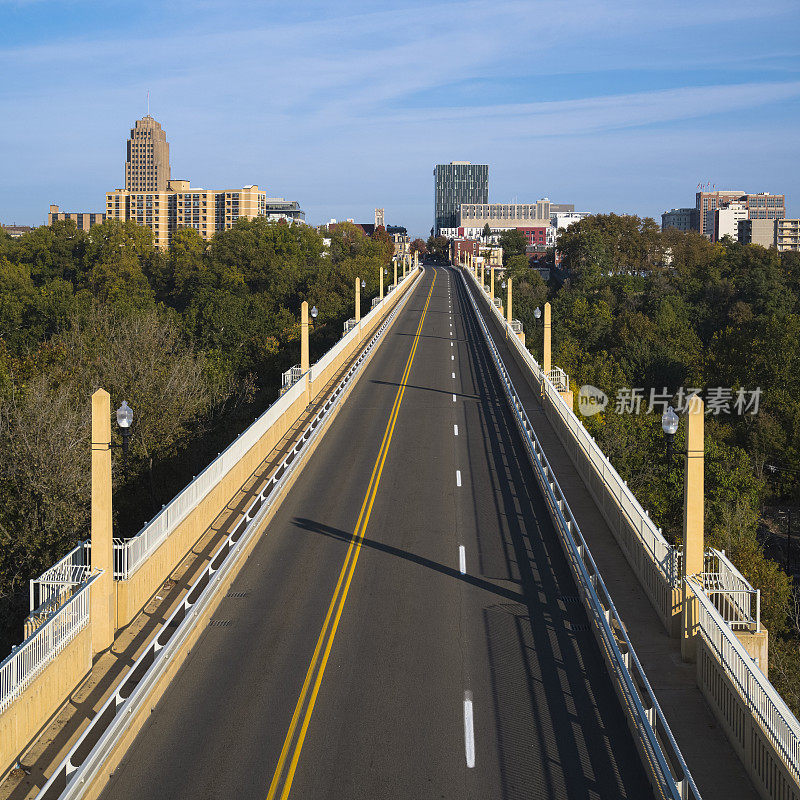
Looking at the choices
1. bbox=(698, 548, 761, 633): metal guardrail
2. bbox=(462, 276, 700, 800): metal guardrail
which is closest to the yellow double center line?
bbox=(462, 276, 700, 800): metal guardrail

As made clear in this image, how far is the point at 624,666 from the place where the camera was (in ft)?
39.3

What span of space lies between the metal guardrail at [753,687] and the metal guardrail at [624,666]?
963 mm

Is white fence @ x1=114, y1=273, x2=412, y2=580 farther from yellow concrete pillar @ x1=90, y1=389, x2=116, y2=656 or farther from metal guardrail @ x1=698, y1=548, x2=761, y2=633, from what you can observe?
metal guardrail @ x1=698, y1=548, x2=761, y2=633

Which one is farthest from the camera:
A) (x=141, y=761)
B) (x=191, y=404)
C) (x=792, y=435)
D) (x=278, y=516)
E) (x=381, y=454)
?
(x=792, y=435)

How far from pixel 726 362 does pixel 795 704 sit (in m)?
59.1

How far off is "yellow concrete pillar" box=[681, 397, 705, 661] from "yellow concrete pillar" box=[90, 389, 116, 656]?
8.33 m

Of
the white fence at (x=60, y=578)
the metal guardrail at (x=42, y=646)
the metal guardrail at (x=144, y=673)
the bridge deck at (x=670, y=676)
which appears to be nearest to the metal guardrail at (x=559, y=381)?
the bridge deck at (x=670, y=676)

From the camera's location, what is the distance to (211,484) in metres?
19.0

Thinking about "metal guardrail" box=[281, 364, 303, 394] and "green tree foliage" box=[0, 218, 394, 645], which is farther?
"metal guardrail" box=[281, 364, 303, 394]

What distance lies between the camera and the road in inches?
404

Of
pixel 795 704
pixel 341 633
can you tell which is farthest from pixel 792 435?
pixel 341 633

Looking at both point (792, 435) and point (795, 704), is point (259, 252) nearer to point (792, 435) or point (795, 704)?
point (792, 435)

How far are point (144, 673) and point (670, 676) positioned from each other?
7.24 meters
